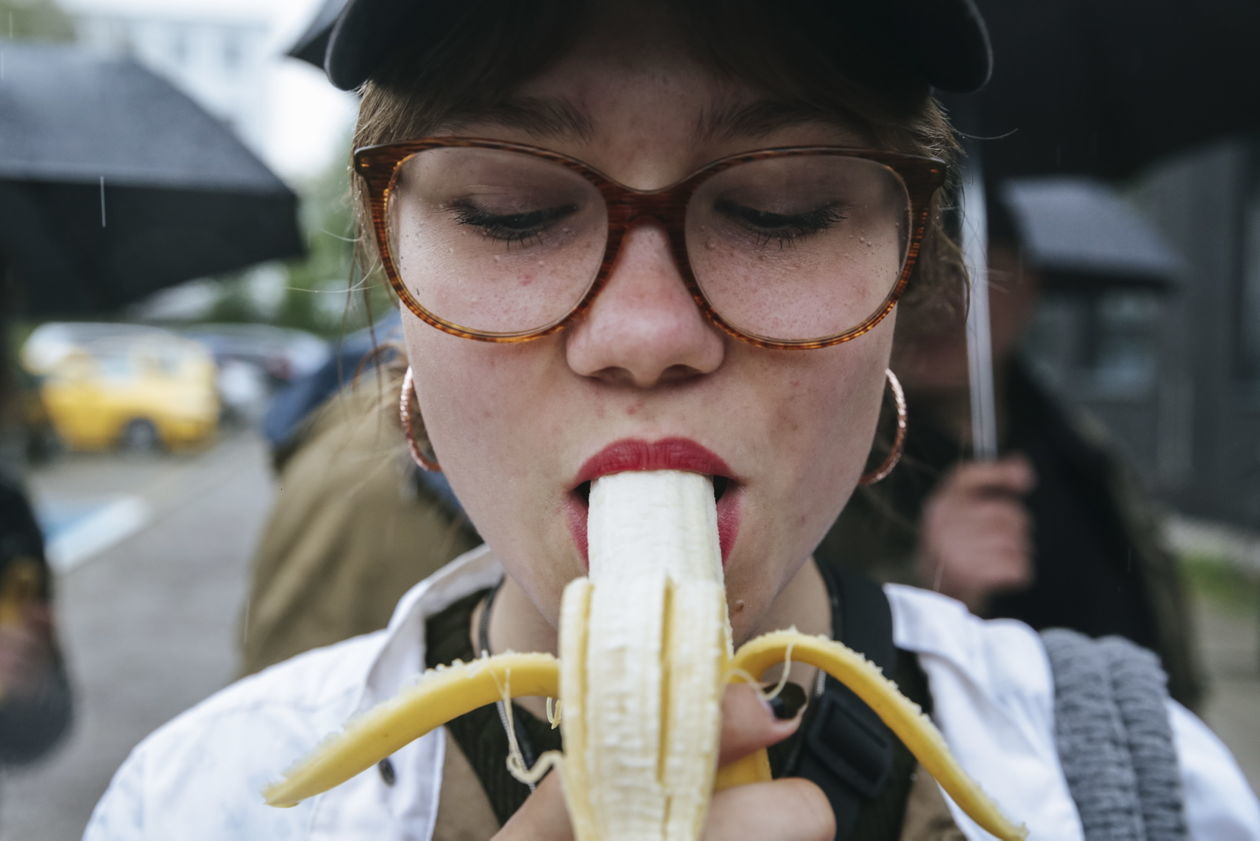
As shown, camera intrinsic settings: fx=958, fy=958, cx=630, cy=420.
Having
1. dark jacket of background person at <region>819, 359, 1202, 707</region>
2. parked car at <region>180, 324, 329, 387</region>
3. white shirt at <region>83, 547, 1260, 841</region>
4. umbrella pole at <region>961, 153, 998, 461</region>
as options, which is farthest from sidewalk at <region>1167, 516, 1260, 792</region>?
parked car at <region>180, 324, 329, 387</region>

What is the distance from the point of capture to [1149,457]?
1122cm

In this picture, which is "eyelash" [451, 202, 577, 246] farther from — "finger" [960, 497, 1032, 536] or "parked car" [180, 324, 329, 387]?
"parked car" [180, 324, 329, 387]

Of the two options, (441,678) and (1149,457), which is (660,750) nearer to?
(441,678)

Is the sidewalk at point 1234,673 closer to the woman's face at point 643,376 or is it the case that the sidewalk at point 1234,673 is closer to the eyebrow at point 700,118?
the woman's face at point 643,376

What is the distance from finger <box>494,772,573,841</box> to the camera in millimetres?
822

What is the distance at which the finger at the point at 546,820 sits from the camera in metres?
0.82

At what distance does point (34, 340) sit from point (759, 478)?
24873mm

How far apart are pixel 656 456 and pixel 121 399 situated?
58.3 ft

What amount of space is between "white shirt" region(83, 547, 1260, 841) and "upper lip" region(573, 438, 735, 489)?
52 centimetres

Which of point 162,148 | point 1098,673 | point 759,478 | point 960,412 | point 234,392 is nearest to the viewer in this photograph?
point 759,478

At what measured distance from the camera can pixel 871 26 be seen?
1002mm

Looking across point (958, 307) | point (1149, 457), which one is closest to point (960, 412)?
point (958, 307)

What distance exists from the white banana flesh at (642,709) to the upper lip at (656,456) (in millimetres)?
165

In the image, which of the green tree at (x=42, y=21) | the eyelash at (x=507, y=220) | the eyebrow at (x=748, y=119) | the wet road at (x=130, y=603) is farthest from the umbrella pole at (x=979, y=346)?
the green tree at (x=42, y=21)
